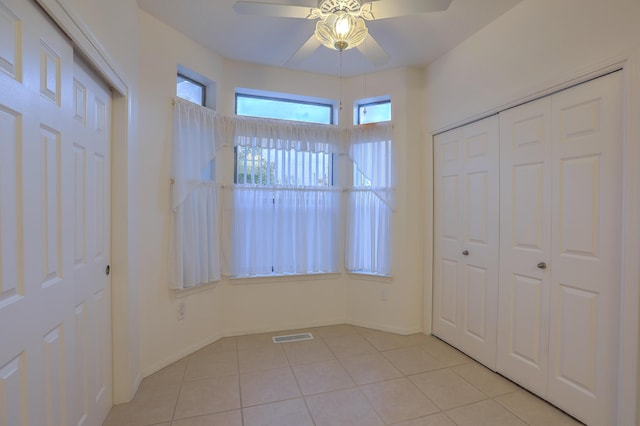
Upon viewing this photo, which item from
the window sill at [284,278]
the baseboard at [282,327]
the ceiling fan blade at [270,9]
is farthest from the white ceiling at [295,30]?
the baseboard at [282,327]

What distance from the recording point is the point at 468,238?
260 centimetres

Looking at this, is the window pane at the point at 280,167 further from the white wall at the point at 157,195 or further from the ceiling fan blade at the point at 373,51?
the ceiling fan blade at the point at 373,51

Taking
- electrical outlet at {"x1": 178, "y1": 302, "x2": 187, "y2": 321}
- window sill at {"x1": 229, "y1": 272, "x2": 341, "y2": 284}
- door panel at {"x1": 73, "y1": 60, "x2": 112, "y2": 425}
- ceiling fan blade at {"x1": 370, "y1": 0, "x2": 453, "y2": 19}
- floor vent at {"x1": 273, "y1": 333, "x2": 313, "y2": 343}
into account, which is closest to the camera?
door panel at {"x1": 73, "y1": 60, "x2": 112, "y2": 425}

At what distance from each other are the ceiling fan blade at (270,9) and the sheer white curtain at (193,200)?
1.11 meters

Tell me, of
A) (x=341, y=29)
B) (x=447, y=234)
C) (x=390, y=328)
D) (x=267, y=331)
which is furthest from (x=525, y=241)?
(x=267, y=331)

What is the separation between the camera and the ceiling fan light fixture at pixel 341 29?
170 cm

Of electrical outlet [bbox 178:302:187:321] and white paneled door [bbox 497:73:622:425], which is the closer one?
white paneled door [bbox 497:73:622:425]

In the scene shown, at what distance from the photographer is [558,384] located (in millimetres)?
1872

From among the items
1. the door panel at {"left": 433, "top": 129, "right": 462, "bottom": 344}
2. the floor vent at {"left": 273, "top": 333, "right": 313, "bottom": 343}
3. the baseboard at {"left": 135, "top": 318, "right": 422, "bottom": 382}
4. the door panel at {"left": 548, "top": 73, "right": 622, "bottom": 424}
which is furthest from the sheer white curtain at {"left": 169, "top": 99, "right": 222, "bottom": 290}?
the door panel at {"left": 548, "top": 73, "right": 622, "bottom": 424}

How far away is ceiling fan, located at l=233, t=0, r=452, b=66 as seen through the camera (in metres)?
1.61

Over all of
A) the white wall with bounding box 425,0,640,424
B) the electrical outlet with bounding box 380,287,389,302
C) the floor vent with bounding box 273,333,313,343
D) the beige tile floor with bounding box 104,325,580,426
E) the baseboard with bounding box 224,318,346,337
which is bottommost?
the floor vent with bounding box 273,333,313,343

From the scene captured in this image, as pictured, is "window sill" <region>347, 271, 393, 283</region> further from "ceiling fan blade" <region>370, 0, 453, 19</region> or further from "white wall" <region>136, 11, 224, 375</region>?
"ceiling fan blade" <region>370, 0, 453, 19</region>

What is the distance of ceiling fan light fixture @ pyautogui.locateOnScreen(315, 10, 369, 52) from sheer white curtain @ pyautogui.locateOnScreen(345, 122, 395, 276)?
138cm

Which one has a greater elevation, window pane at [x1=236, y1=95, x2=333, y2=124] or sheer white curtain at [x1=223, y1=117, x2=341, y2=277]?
window pane at [x1=236, y1=95, x2=333, y2=124]
